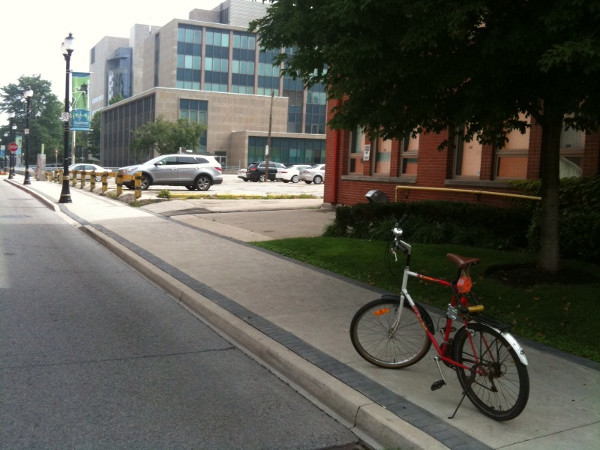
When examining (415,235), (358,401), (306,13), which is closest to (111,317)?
(358,401)

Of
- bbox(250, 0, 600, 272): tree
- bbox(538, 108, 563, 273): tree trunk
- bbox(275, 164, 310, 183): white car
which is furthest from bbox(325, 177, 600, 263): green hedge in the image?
bbox(275, 164, 310, 183): white car

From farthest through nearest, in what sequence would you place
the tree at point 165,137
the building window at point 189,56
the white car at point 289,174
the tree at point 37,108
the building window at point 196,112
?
the tree at point 37,108 → the building window at point 189,56 → the building window at point 196,112 → the tree at point 165,137 → the white car at point 289,174

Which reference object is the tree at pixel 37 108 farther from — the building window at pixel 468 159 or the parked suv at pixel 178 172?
the building window at pixel 468 159

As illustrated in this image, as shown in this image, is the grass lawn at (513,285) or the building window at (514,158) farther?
the building window at (514,158)

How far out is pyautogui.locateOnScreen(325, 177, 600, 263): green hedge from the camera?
9.27 m

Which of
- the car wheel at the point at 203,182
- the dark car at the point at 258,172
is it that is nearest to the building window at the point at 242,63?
the dark car at the point at 258,172

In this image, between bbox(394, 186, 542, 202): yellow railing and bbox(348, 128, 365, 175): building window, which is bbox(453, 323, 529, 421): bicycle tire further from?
bbox(348, 128, 365, 175): building window

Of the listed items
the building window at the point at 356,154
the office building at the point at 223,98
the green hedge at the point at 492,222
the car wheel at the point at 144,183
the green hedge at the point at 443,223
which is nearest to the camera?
the green hedge at the point at 492,222

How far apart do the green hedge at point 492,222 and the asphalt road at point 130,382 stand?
15.6 ft

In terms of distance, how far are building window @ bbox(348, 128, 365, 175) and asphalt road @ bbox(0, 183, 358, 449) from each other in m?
11.6

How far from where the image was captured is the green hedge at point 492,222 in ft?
30.4

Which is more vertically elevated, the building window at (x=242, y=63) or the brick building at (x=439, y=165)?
the building window at (x=242, y=63)

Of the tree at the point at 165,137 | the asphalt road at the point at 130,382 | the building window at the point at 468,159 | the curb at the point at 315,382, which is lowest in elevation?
the asphalt road at the point at 130,382

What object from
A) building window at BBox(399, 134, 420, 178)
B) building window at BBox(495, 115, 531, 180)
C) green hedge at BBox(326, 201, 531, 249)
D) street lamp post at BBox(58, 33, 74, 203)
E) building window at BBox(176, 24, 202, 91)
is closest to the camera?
green hedge at BBox(326, 201, 531, 249)
